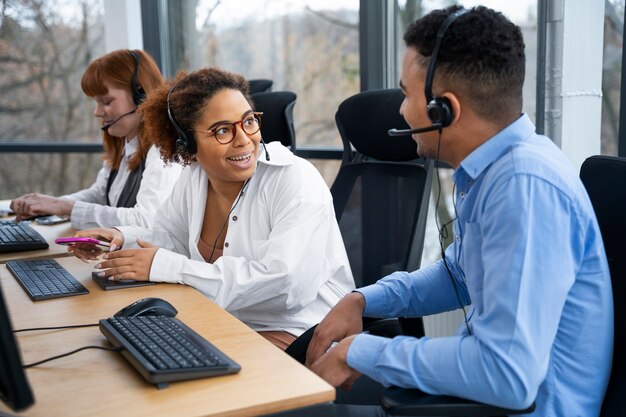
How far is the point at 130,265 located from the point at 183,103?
465mm

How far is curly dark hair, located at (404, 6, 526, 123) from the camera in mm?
1197

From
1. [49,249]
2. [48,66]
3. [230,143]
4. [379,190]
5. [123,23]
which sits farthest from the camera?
[48,66]

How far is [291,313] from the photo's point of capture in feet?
5.98

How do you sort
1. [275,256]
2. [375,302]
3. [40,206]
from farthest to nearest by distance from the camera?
[40,206] → [275,256] → [375,302]

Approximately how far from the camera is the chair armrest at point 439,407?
3.58ft

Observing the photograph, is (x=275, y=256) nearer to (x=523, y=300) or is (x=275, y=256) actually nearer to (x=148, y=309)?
(x=148, y=309)

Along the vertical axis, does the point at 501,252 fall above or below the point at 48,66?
below

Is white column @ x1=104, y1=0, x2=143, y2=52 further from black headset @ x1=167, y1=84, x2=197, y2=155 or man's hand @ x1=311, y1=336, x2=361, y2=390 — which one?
man's hand @ x1=311, y1=336, x2=361, y2=390

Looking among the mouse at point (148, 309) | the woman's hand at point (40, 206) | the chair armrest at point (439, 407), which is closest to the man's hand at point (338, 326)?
the mouse at point (148, 309)

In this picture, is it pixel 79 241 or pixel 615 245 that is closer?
pixel 615 245

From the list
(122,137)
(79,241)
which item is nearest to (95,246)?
(79,241)

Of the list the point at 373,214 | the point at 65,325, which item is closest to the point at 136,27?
the point at 373,214

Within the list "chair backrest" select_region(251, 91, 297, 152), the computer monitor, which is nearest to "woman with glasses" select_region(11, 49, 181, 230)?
"chair backrest" select_region(251, 91, 297, 152)

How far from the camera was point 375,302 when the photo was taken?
5.17 feet
